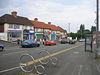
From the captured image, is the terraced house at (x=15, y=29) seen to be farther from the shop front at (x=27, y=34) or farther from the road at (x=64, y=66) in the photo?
the road at (x=64, y=66)

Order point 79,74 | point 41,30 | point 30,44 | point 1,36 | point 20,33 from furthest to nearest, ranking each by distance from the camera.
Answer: point 41,30 < point 20,33 < point 1,36 < point 30,44 < point 79,74

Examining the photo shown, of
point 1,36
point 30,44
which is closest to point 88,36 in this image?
point 30,44

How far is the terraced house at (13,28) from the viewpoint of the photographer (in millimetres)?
41094

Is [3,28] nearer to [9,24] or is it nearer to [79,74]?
[9,24]

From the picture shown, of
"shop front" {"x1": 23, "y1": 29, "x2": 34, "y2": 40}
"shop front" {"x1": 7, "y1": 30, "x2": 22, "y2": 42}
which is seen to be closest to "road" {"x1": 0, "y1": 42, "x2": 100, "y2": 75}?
"shop front" {"x1": 7, "y1": 30, "x2": 22, "y2": 42}

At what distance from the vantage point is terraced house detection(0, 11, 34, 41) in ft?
135

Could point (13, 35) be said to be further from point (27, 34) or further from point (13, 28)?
point (27, 34)

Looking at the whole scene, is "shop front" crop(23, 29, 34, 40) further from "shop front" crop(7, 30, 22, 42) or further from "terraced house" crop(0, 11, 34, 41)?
"shop front" crop(7, 30, 22, 42)

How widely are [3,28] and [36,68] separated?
36.4 m

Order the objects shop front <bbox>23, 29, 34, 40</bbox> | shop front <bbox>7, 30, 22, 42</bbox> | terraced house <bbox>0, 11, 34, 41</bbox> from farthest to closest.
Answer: shop front <bbox>23, 29, 34, 40</bbox> < shop front <bbox>7, 30, 22, 42</bbox> < terraced house <bbox>0, 11, 34, 41</bbox>

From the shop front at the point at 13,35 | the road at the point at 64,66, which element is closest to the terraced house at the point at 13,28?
the shop front at the point at 13,35

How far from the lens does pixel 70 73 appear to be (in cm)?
735

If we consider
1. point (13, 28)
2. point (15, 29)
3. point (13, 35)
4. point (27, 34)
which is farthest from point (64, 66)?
point (27, 34)

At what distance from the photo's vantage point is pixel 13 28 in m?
43.4
